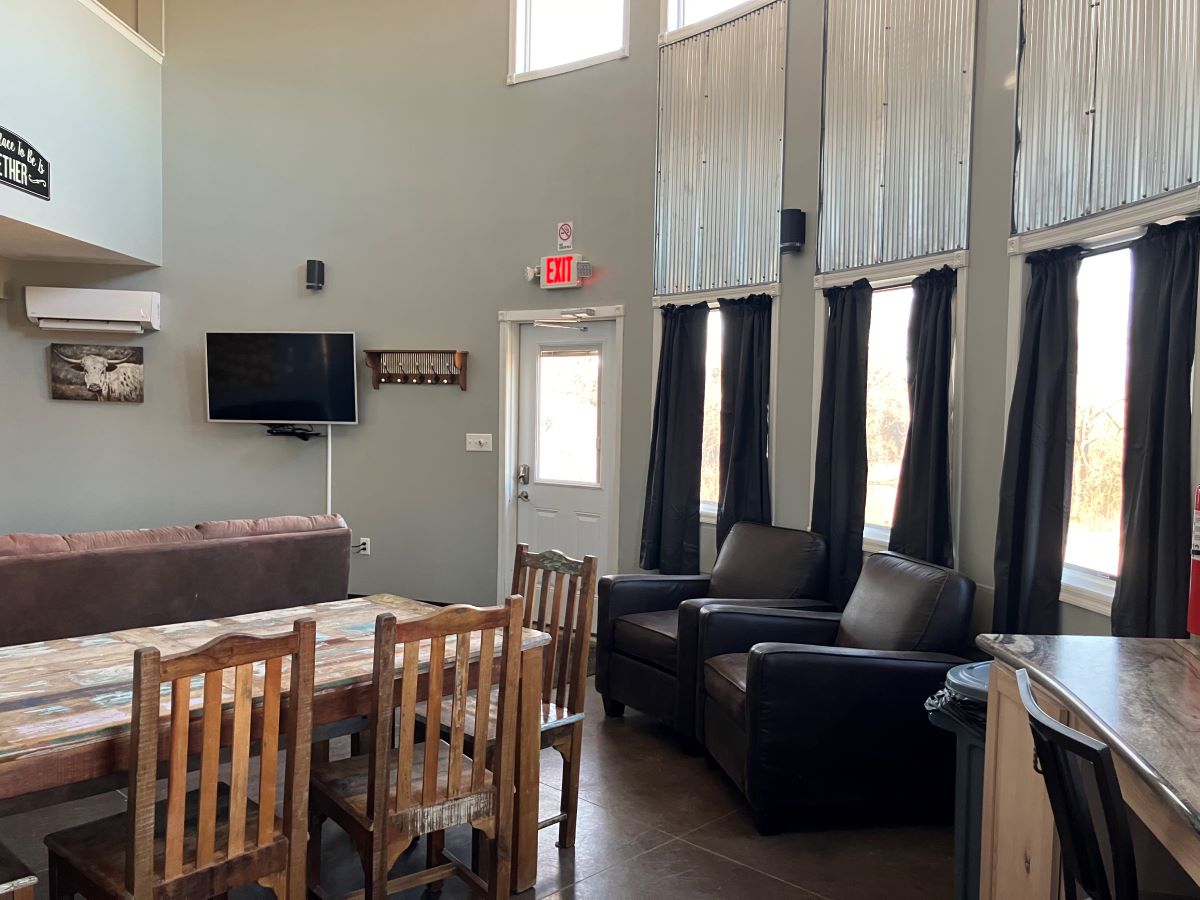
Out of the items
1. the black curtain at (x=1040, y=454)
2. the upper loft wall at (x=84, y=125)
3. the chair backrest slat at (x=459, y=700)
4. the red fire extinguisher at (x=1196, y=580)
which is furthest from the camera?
the upper loft wall at (x=84, y=125)

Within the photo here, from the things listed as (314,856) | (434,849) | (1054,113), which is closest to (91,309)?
(314,856)

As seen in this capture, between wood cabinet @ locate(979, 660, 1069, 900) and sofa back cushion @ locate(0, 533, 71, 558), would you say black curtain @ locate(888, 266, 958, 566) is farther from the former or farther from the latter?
sofa back cushion @ locate(0, 533, 71, 558)

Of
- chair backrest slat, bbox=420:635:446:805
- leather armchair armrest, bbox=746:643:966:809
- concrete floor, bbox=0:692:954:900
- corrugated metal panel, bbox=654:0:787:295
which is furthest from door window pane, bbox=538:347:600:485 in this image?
chair backrest slat, bbox=420:635:446:805

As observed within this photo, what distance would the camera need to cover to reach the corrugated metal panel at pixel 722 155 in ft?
14.9

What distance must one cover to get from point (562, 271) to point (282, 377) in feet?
7.39

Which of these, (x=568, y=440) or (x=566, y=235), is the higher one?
(x=566, y=235)

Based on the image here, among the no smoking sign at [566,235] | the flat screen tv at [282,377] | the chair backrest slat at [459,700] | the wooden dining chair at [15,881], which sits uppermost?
the no smoking sign at [566,235]

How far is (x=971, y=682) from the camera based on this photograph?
2.28m

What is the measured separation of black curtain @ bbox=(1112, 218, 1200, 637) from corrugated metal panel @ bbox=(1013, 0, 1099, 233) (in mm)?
448

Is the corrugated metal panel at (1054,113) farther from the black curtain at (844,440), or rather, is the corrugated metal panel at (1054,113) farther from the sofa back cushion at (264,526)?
the sofa back cushion at (264,526)

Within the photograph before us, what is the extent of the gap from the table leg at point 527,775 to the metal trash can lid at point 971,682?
1.14 m

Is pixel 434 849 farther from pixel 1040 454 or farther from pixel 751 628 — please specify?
pixel 1040 454

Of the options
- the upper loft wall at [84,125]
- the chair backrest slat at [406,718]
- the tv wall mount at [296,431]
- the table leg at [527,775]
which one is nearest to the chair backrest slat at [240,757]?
the chair backrest slat at [406,718]

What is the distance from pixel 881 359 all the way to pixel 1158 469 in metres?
1.63
